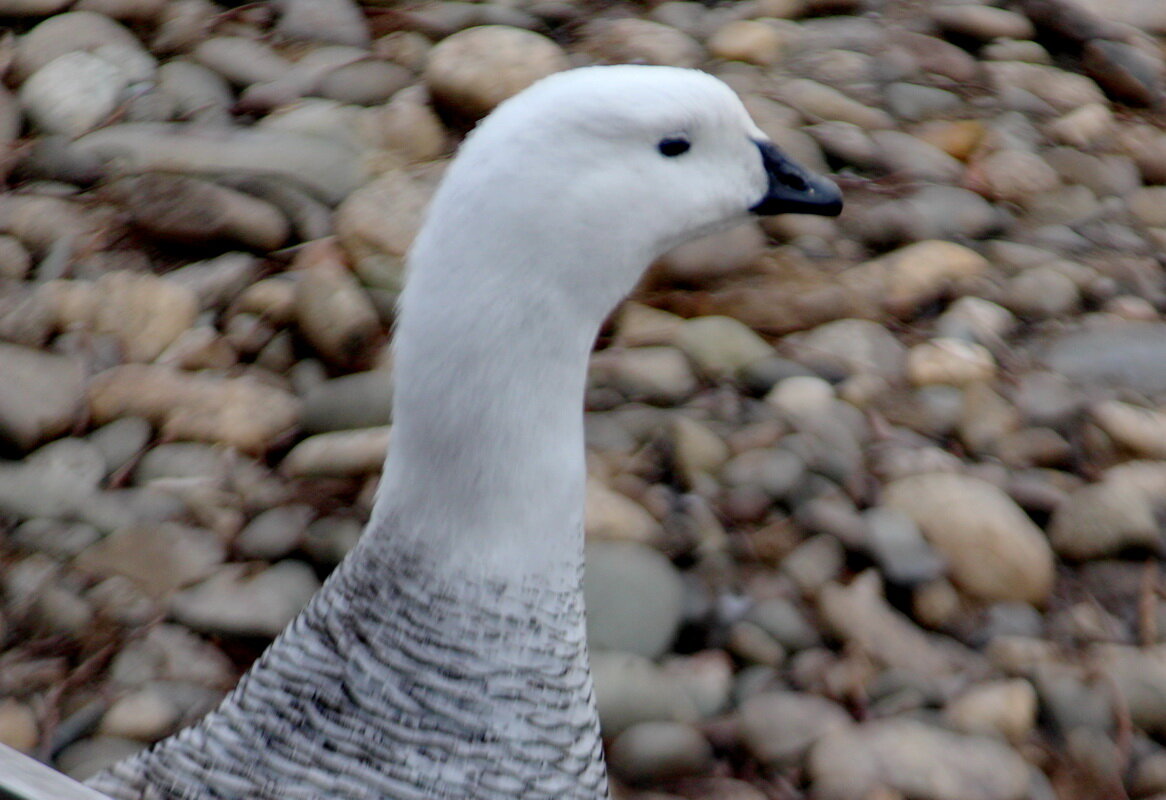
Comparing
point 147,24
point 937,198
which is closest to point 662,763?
point 937,198

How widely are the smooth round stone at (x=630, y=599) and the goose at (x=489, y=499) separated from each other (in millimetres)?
650

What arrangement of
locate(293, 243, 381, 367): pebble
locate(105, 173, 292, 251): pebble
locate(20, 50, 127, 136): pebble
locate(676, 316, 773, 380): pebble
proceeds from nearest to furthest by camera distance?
1. locate(293, 243, 381, 367): pebble
2. locate(676, 316, 773, 380): pebble
3. locate(105, 173, 292, 251): pebble
4. locate(20, 50, 127, 136): pebble

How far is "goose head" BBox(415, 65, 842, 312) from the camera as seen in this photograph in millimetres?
1551

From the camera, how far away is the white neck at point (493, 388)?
5.08 feet

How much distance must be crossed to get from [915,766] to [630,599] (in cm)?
55

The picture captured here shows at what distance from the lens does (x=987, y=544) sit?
2.70 m

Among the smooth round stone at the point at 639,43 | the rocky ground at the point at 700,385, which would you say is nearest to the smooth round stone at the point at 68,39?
the rocky ground at the point at 700,385

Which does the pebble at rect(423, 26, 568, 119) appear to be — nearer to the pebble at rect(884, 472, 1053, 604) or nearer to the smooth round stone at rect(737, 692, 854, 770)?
the pebble at rect(884, 472, 1053, 604)

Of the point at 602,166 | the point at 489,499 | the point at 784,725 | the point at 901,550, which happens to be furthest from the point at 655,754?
the point at 602,166

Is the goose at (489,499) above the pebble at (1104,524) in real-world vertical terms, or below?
above

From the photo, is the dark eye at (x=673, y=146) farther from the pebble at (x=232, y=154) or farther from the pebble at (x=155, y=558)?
the pebble at (x=232, y=154)

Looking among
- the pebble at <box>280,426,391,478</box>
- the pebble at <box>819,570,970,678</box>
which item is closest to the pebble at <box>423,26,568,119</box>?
the pebble at <box>280,426,391,478</box>

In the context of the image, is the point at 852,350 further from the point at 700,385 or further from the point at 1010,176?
the point at 1010,176

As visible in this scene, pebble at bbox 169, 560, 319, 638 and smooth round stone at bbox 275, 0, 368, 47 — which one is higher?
smooth round stone at bbox 275, 0, 368, 47
